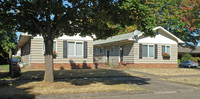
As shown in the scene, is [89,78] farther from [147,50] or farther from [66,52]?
[147,50]

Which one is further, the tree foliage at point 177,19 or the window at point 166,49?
the tree foliage at point 177,19

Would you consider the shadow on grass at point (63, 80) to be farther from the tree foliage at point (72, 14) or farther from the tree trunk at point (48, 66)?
the tree foliage at point (72, 14)

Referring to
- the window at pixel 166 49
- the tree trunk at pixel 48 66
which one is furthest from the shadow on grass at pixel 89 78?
the window at pixel 166 49

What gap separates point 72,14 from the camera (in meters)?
9.87

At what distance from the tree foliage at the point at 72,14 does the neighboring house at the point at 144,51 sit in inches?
433

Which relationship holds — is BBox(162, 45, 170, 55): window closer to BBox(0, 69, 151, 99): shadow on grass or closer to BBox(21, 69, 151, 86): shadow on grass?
BBox(21, 69, 151, 86): shadow on grass

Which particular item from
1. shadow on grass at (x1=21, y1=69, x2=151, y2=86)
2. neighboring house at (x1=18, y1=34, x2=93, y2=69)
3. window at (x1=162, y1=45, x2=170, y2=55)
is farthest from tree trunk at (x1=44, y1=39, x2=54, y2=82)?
window at (x1=162, y1=45, x2=170, y2=55)

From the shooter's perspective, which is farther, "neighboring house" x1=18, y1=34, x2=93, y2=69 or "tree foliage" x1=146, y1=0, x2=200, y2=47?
"tree foliage" x1=146, y1=0, x2=200, y2=47

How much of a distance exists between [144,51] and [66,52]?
29.7ft

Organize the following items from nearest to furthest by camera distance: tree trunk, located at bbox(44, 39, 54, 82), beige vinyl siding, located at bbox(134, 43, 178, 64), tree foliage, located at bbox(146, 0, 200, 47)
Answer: tree trunk, located at bbox(44, 39, 54, 82), beige vinyl siding, located at bbox(134, 43, 178, 64), tree foliage, located at bbox(146, 0, 200, 47)

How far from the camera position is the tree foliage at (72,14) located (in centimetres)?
→ 848

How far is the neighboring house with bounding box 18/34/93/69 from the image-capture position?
58.6 feet

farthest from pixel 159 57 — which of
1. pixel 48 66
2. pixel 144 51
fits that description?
pixel 48 66

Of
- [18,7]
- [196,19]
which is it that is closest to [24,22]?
[18,7]
